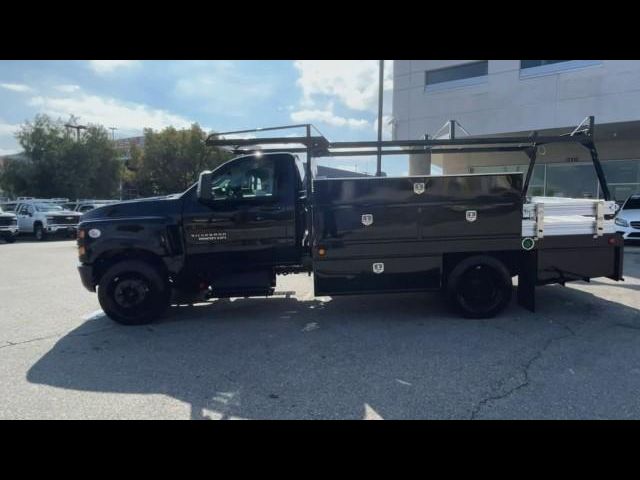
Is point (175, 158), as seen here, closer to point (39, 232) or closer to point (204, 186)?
point (39, 232)

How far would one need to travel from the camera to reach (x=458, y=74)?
1817 cm

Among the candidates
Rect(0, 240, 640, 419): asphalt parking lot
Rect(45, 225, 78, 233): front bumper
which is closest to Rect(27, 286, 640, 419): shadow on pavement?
Rect(0, 240, 640, 419): asphalt parking lot

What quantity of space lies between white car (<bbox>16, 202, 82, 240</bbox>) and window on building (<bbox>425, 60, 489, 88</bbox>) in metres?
18.5

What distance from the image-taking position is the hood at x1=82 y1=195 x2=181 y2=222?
18.5ft

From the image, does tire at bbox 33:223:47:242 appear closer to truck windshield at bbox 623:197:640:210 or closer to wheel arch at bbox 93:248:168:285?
wheel arch at bbox 93:248:168:285

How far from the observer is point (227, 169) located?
580 centimetres

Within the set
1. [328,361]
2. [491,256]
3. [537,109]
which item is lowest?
[328,361]

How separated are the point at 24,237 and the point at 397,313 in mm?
23687

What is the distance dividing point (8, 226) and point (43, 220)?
1708 millimetres

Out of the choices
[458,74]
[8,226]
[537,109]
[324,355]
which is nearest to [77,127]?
Answer: [8,226]

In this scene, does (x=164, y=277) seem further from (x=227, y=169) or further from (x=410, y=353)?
(x=410, y=353)

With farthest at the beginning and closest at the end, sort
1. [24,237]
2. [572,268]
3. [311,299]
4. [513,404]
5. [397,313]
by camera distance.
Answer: [24,237], [311,299], [397,313], [572,268], [513,404]

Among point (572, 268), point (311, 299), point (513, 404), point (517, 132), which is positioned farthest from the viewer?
point (517, 132)
